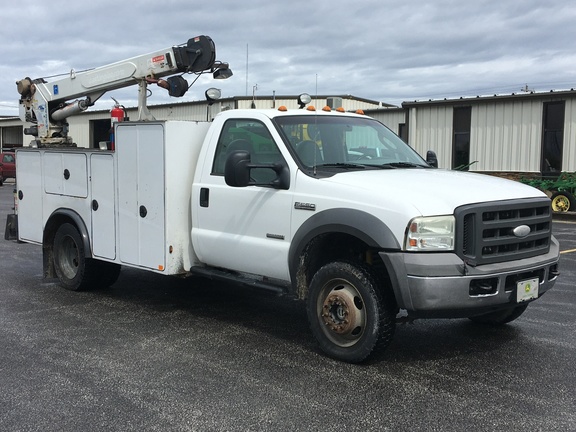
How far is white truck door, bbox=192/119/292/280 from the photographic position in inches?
222

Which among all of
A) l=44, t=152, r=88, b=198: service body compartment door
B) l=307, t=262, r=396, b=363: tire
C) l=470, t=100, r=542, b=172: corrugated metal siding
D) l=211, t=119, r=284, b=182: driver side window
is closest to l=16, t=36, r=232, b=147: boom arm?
l=44, t=152, r=88, b=198: service body compartment door

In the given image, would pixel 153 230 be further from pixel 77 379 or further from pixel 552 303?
pixel 552 303

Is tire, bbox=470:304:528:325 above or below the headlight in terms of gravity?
below

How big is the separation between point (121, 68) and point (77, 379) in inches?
204

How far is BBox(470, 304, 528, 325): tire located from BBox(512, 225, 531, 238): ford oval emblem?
1.21m

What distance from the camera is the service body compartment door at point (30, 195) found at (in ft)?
27.4

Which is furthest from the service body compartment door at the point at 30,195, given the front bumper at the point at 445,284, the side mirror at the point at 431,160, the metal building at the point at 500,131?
the metal building at the point at 500,131

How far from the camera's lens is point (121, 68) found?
8.74m

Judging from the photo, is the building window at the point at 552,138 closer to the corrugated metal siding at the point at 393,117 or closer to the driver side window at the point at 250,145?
the corrugated metal siding at the point at 393,117

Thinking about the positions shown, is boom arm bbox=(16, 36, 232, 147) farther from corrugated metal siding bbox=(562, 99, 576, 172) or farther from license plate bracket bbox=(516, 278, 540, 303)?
corrugated metal siding bbox=(562, 99, 576, 172)

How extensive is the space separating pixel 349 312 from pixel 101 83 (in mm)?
5722

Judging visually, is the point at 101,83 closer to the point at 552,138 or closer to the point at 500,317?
the point at 500,317

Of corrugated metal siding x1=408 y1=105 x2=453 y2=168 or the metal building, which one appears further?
corrugated metal siding x1=408 y1=105 x2=453 y2=168

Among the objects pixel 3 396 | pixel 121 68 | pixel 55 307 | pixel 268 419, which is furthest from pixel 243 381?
pixel 121 68
